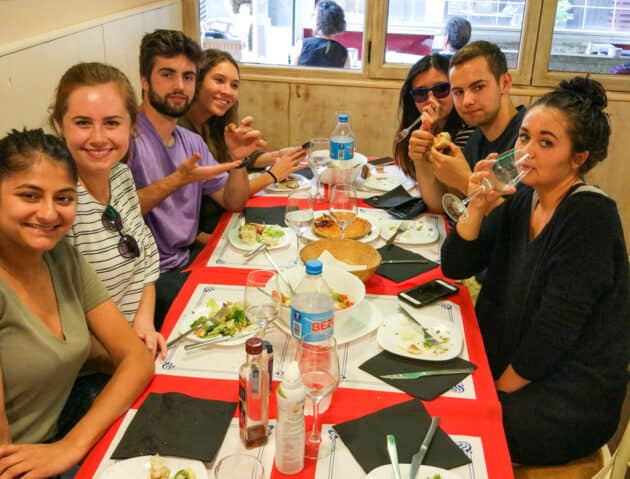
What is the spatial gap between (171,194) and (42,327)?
40.0 inches

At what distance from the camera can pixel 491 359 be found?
189 cm

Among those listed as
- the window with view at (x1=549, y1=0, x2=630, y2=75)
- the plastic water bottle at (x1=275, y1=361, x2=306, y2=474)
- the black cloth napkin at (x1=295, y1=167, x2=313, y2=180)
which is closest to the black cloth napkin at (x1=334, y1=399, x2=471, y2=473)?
the plastic water bottle at (x1=275, y1=361, x2=306, y2=474)

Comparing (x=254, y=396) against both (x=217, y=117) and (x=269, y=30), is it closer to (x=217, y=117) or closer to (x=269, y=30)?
(x=217, y=117)

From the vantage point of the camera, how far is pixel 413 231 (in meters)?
2.22

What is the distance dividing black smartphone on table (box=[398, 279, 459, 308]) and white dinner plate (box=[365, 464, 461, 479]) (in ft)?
2.04

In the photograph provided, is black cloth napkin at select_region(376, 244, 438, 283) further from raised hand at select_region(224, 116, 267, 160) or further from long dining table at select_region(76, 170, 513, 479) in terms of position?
raised hand at select_region(224, 116, 267, 160)

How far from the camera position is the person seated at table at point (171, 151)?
226 centimetres

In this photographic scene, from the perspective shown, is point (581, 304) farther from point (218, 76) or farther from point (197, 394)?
point (218, 76)

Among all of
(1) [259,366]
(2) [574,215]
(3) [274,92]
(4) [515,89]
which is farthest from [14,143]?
(4) [515,89]

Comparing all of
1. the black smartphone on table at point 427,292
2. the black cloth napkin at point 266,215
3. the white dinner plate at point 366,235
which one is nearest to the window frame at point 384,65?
the black cloth napkin at point 266,215

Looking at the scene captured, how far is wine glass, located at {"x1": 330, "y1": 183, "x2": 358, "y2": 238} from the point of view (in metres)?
2.12

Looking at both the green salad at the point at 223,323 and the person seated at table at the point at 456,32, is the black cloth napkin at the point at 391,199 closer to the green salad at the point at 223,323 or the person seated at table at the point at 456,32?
the green salad at the point at 223,323

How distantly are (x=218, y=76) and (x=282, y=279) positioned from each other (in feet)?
4.62

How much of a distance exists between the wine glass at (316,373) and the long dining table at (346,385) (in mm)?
32
